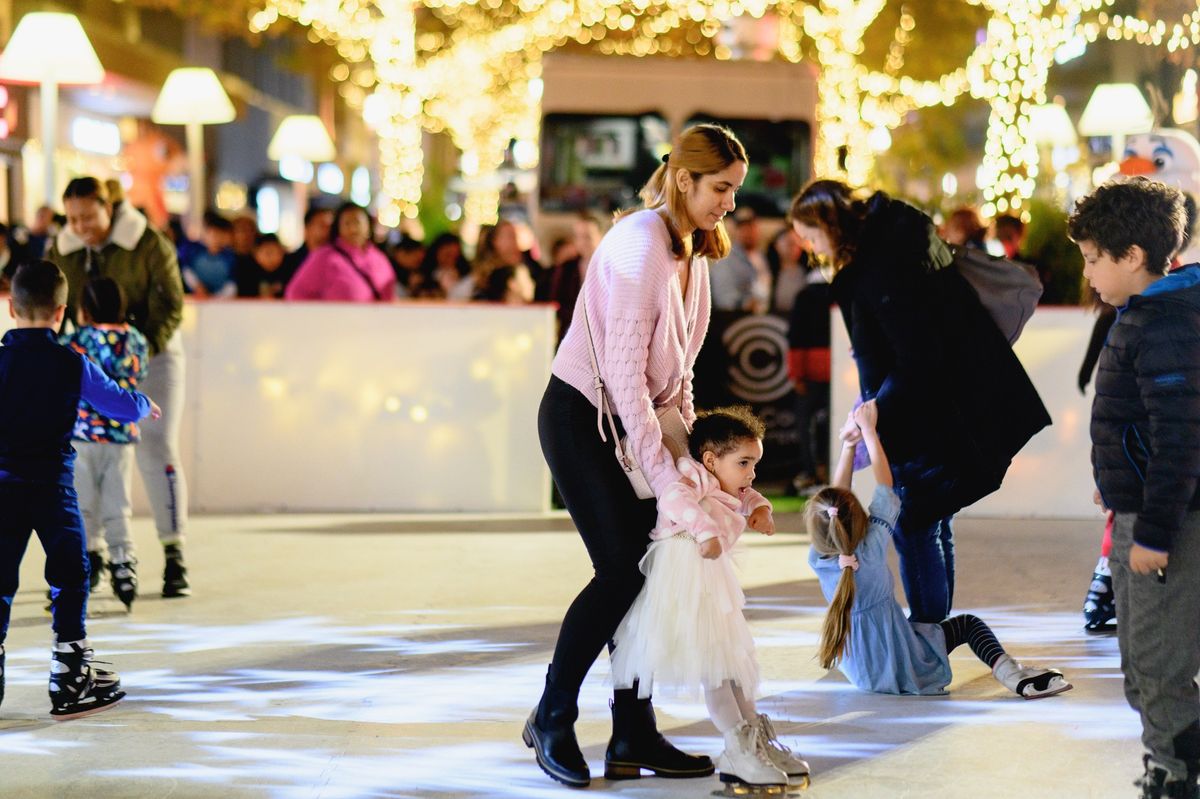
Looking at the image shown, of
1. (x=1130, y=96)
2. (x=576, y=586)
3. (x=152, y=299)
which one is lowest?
(x=576, y=586)

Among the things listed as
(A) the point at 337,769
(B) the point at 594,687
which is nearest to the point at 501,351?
(B) the point at 594,687

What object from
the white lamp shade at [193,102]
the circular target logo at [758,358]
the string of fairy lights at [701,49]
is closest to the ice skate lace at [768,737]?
the string of fairy lights at [701,49]

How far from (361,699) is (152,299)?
2800mm

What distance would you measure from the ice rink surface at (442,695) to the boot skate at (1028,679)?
2.1 inches

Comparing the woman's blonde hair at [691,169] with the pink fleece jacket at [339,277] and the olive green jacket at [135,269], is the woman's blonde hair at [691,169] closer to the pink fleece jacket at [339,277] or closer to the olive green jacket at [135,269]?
the olive green jacket at [135,269]

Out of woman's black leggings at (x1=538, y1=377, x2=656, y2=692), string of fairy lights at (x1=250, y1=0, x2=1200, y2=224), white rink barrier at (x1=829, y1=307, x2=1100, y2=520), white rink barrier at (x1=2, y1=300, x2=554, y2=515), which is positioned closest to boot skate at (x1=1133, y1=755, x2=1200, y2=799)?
woman's black leggings at (x1=538, y1=377, x2=656, y2=692)

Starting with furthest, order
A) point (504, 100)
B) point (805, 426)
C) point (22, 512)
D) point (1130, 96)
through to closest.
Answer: point (504, 100), point (1130, 96), point (805, 426), point (22, 512)

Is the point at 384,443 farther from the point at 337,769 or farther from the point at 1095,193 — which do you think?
the point at 1095,193

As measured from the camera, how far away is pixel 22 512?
558cm

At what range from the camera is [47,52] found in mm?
11117

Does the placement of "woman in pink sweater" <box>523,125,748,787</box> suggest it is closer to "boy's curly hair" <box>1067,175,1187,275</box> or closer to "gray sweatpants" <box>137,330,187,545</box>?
"boy's curly hair" <box>1067,175,1187,275</box>

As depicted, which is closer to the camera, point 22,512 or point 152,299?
point 22,512

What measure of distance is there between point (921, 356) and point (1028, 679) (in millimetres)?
1135

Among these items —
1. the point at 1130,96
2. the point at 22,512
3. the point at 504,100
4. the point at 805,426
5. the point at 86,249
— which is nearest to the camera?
the point at 22,512
